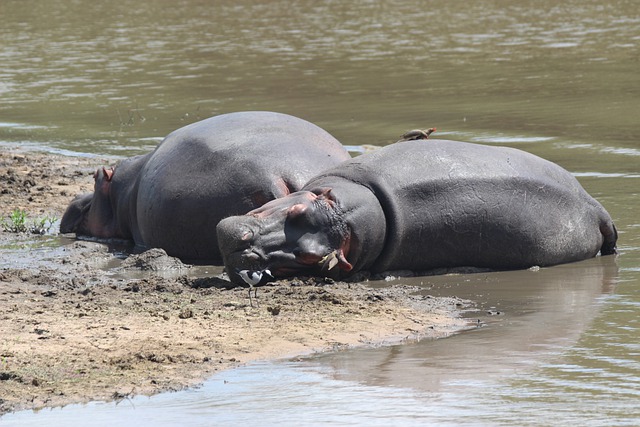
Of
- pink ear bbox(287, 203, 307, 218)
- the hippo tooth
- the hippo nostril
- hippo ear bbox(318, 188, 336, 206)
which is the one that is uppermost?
hippo ear bbox(318, 188, 336, 206)

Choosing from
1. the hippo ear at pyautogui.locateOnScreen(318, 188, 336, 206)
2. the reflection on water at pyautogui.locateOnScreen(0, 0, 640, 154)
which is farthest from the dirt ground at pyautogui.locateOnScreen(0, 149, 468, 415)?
the reflection on water at pyautogui.locateOnScreen(0, 0, 640, 154)

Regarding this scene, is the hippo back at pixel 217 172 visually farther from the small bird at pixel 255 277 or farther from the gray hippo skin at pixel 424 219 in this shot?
the small bird at pixel 255 277

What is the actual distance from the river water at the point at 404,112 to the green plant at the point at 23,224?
296cm

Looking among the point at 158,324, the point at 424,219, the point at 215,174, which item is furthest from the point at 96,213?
the point at 158,324

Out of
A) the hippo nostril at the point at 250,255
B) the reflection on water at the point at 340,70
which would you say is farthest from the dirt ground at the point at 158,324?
the reflection on water at the point at 340,70

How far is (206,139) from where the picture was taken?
8.85 metres

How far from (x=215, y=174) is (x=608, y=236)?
101 inches

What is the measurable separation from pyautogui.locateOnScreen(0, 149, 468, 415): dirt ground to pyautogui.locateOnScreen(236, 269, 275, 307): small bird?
72 millimetres

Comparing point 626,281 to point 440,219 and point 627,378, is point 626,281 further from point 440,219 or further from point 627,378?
point 627,378

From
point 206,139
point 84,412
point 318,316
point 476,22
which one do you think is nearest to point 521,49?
point 476,22

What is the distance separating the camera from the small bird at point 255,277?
7184 mm

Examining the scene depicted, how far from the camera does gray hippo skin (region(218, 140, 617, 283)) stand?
7555mm

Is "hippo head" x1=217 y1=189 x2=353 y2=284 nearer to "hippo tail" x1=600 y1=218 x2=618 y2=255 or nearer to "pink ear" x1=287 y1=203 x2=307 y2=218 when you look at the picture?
"pink ear" x1=287 y1=203 x2=307 y2=218

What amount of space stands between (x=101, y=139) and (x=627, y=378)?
9.47 m
